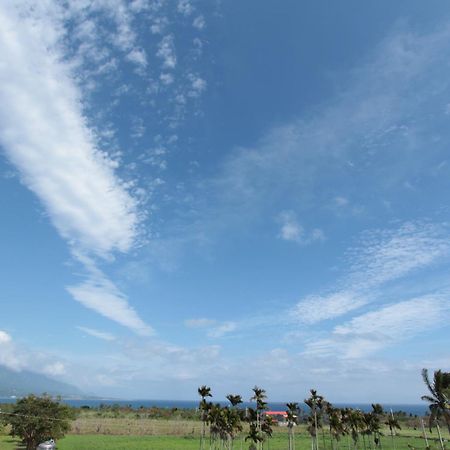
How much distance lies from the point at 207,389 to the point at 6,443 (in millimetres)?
45062

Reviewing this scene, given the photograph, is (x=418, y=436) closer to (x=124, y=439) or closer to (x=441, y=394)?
(x=441, y=394)

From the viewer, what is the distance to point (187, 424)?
471ft

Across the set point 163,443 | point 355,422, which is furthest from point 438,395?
point 163,443

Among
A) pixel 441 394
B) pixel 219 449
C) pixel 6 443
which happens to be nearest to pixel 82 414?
pixel 6 443

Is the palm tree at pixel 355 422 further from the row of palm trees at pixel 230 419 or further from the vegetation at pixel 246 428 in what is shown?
the row of palm trees at pixel 230 419

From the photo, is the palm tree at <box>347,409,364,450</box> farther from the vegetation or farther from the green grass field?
the green grass field

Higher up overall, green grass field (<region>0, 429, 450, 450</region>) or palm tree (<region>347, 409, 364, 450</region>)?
palm tree (<region>347, 409, 364, 450</region>)

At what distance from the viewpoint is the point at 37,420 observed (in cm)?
7881

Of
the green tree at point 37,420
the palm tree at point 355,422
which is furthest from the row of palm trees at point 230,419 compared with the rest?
the green tree at point 37,420

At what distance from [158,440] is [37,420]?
1716 inches

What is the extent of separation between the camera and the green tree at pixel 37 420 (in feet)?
257

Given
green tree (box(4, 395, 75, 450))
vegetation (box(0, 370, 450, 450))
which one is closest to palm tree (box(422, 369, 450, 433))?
vegetation (box(0, 370, 450, 450))

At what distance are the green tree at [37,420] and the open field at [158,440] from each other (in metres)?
5.77

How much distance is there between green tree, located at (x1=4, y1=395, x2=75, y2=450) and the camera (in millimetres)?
78438
